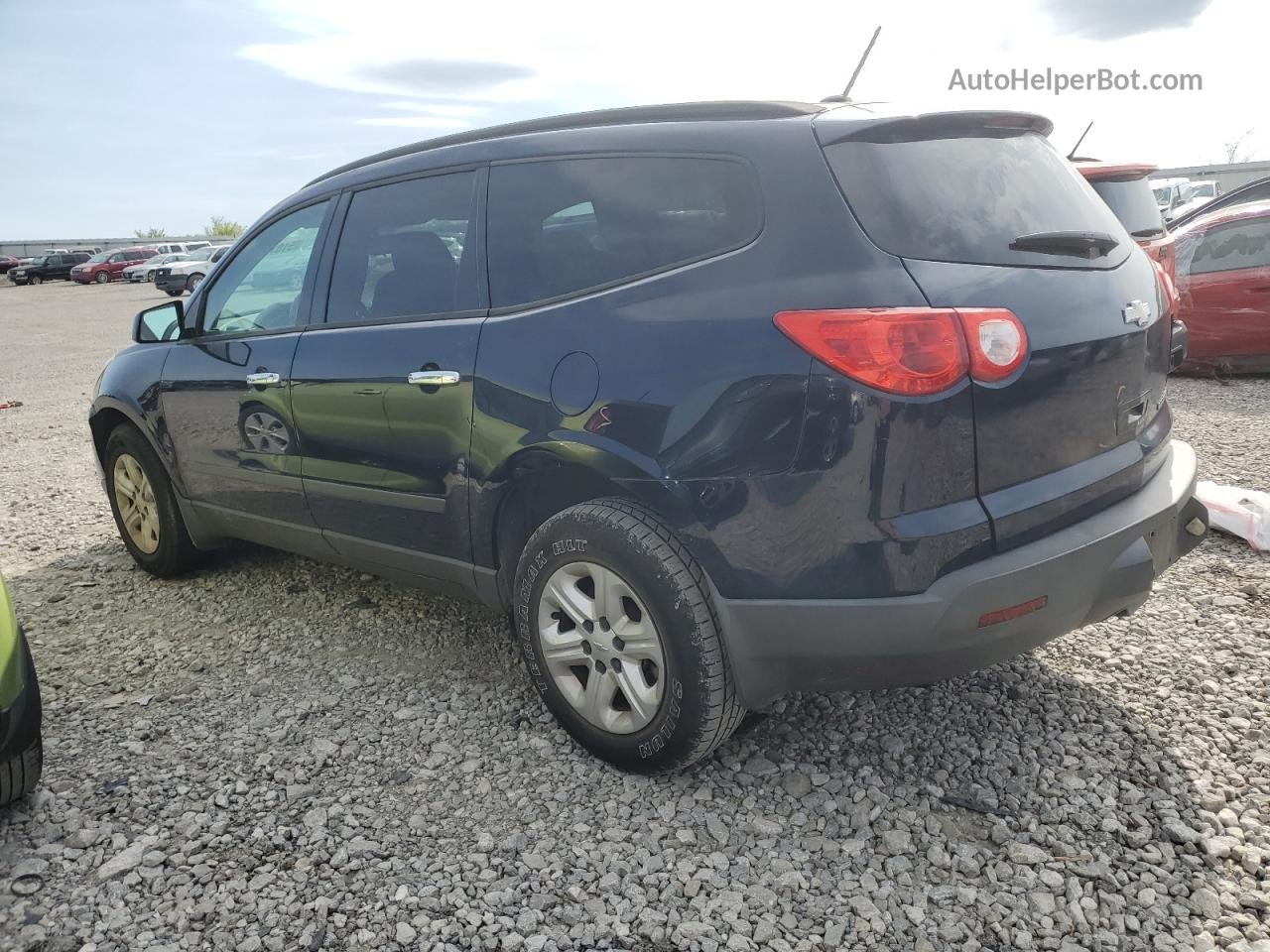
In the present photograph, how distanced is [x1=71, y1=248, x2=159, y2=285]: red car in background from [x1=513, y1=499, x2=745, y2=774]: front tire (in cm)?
4683

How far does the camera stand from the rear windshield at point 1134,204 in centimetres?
734

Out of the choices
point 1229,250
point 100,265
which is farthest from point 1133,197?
point 100,265

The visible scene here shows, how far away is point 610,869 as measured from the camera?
8.31 feet

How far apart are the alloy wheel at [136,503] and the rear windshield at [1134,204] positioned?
650 cm

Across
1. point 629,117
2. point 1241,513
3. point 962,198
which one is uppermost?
point 629,117

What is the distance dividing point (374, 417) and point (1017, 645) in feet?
6.89

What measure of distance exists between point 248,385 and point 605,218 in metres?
1.81

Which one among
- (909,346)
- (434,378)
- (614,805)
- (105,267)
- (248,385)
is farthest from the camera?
(105,267)

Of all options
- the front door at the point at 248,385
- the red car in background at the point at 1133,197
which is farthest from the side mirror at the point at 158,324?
the red car in background at the point at 1133,197

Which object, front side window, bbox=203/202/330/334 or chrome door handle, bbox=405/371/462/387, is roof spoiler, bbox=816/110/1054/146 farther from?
front side window, bbox=203/202/330/334

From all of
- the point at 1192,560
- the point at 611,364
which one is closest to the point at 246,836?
the point at 611,364

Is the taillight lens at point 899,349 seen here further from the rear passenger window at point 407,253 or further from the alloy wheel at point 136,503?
the alloy wheel at point 136,503

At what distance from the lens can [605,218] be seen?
2.86 m

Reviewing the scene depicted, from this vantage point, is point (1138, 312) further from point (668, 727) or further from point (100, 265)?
point (100, 265)
